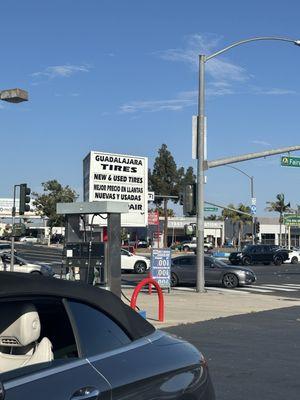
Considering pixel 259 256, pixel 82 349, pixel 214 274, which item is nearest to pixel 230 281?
pixel 214 274

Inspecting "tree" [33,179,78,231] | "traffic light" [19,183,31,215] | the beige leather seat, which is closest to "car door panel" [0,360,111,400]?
the beige leather seat

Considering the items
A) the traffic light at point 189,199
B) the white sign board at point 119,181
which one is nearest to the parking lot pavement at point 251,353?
the white sign board at point 119,181

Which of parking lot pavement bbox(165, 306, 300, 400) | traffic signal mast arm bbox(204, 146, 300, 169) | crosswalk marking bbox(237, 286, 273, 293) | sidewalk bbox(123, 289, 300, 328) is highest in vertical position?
traffic signal mast arm bbox(204, 146, 300, 169)

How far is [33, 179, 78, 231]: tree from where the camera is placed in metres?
91.3

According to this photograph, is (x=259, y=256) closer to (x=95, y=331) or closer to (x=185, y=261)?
(x=185, y=261)

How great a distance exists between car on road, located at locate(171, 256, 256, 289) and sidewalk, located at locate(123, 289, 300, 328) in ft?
10.7

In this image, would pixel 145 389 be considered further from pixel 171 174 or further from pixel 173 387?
pixel 171 174

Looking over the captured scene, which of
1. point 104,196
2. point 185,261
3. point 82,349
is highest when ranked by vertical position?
point 104,196

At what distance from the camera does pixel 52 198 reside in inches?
3644

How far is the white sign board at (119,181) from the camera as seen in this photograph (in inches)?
798

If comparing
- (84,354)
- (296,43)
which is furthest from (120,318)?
(296,43)

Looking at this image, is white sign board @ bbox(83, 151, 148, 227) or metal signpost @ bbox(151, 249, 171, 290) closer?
white sign board @ bbox(83, 151, 148, 227)

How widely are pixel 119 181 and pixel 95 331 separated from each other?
17084 millimetres

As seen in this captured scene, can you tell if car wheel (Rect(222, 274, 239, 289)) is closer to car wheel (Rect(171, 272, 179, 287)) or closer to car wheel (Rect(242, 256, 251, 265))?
car wheel (Rect(171, 272, 179, 287))
